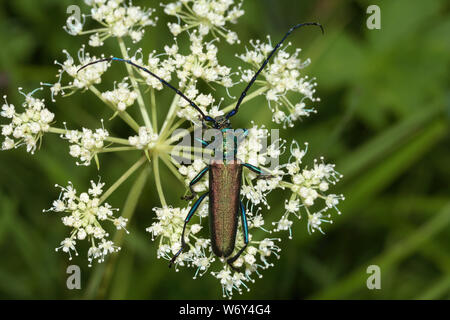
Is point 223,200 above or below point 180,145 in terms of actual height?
below

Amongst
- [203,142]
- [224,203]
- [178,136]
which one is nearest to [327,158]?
[203,142]

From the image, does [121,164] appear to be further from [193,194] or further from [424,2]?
[424,2]

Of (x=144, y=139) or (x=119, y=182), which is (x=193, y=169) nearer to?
(x=144, y=139)

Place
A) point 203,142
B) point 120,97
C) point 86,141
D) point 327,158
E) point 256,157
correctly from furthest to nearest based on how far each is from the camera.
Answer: point 327,158 < point 203,142 < point 256,157 < point 120,97 < point 86,141

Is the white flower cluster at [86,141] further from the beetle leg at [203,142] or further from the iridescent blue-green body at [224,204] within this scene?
the iridescent blue-green body at [224,204]

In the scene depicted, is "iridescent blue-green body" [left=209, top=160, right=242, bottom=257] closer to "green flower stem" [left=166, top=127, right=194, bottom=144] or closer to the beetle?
the beetle

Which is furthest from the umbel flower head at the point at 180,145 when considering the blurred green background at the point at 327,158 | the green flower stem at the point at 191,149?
the blurred green background at the point at 327,158
